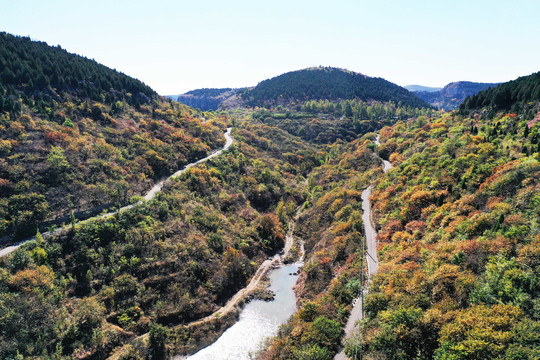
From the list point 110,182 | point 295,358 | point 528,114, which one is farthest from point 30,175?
point 528,114

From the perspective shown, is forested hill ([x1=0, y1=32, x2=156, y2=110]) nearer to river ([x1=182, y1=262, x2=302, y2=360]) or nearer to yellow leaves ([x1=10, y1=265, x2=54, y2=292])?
yellow leaves ([x1=10, y1=265, x2=54, y2=292])

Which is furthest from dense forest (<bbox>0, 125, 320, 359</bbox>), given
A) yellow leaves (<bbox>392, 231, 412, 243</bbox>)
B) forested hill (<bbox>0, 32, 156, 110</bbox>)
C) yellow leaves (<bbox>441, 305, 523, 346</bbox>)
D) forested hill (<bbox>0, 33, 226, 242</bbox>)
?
forested hill (<bbox>0, 32, 156, 110</bbox>)

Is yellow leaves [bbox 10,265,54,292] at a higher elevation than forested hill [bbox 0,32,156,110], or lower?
lower

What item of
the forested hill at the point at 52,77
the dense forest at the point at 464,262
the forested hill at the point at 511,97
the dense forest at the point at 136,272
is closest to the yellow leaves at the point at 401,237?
the dense forest at the point at 464,262

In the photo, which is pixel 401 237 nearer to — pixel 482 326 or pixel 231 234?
pixel 482 326

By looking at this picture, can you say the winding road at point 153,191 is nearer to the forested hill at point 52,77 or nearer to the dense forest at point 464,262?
the forested hill at point 52,77

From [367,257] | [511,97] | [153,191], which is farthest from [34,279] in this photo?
[511,97]
